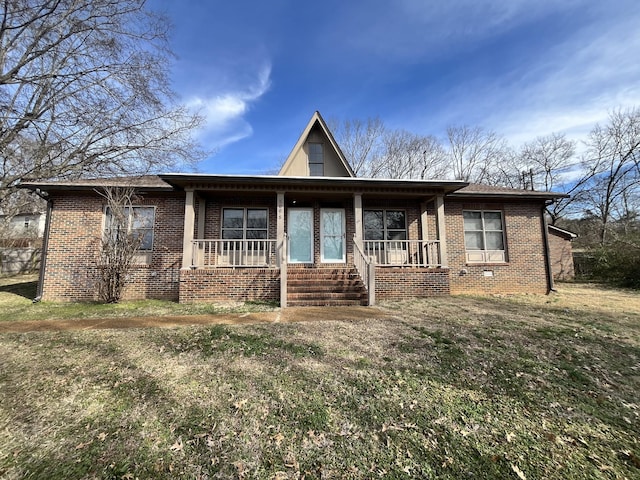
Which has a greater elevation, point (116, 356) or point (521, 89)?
point (521, 89)

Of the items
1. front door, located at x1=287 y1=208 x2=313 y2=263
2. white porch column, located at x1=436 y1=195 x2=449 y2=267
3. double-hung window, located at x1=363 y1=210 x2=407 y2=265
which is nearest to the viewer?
white porch column, located at x1=436 y1=195 x2=449 y2=267

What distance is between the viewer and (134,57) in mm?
13172

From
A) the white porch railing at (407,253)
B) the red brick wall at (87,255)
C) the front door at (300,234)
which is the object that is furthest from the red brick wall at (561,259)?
the red brick wall at (87,255)

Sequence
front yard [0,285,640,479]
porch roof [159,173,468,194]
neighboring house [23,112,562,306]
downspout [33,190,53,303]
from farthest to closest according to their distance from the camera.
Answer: downspout [33,190,53,303] → porch roof [159,173,468,194] → neighboring house [23,112,562,306] → front yard [0,285,640,479]

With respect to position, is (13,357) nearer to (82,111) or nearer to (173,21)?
(82,111)

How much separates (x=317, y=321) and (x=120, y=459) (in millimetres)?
3830

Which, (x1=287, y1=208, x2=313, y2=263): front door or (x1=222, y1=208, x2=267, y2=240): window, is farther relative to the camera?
(x1=287, y1=208, x2=313, y2=263): front door

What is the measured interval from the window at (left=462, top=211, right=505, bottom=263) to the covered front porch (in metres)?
1.42

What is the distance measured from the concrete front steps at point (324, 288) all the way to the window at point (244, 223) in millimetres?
2312

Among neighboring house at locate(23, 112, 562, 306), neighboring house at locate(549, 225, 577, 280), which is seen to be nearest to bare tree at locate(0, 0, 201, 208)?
neighboring house at locate(23, 112, 562, 306)

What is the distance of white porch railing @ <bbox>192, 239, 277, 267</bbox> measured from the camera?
28.2 feet

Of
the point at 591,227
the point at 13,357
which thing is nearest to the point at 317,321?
the point at 13,357

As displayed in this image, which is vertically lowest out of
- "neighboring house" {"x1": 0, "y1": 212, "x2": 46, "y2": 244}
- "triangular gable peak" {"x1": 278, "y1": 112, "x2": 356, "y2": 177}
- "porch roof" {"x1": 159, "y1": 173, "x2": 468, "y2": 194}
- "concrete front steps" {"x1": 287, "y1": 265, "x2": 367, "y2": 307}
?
"concrete front steps" {"x1": 287, "y1": 265, "x2": 367, "y2": 307}

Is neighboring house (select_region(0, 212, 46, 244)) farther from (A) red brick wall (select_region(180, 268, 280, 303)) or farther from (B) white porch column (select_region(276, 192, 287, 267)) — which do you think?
(B) white porch column (select_region(276, 192, 287, 267))
